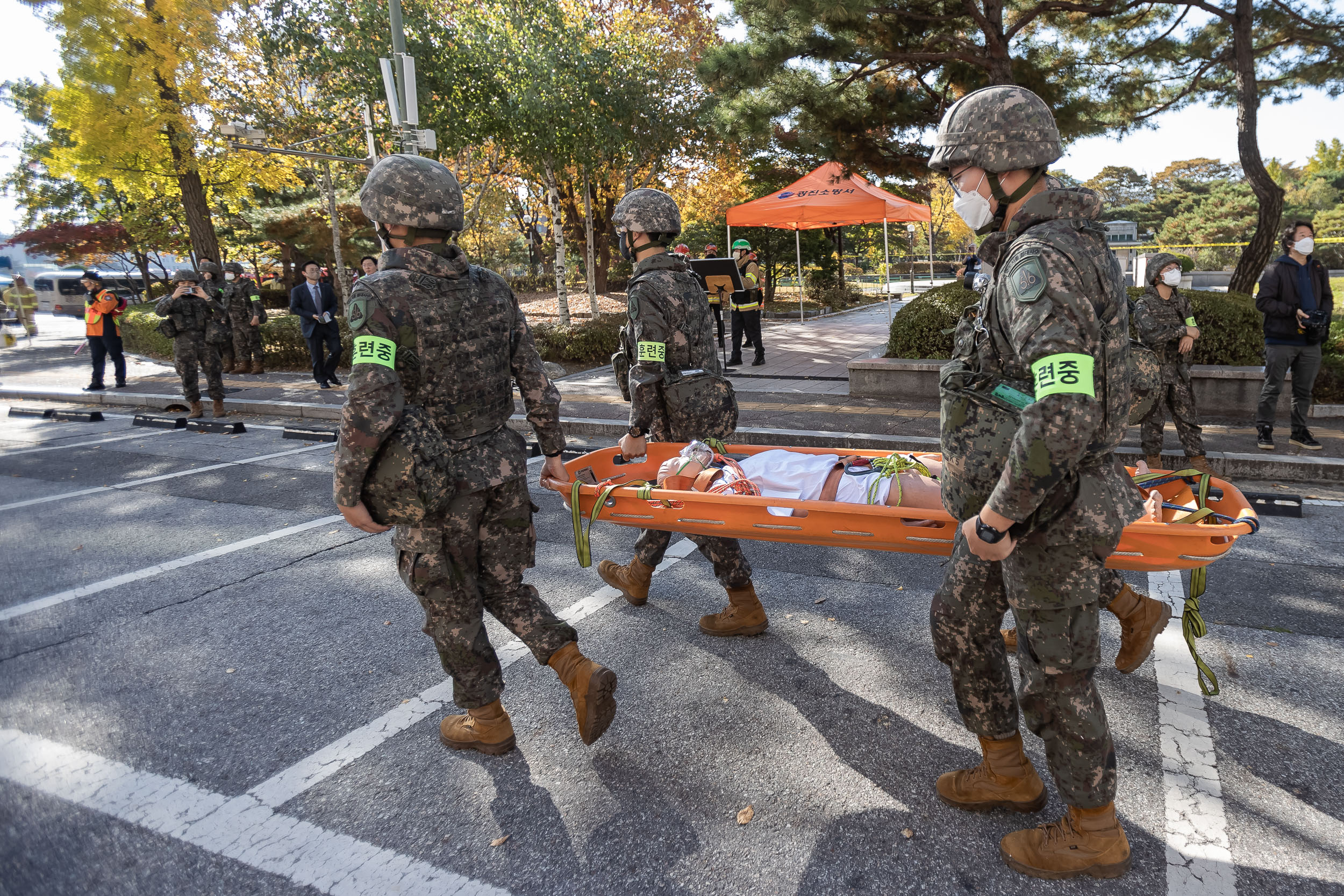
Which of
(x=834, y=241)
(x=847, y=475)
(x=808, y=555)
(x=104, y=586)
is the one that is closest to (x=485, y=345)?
(x=847, y=475)

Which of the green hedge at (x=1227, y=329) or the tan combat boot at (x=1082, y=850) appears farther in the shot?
the green hedge at (x=1227, y=329)

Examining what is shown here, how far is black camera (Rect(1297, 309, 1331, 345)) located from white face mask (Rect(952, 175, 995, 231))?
599 cm

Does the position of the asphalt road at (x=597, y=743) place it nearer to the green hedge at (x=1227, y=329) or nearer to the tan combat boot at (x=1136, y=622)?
the tan combat boot at (x=1136, y=622)

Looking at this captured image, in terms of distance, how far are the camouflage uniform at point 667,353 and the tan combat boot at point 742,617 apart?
0.18ft

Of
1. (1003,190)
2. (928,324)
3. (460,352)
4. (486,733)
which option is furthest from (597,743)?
(928,324)

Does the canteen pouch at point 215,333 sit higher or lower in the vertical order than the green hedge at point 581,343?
higher

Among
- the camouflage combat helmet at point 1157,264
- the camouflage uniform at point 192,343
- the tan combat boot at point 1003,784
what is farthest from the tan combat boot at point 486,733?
the camouflage uniform at point 192,343

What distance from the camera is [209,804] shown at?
2932 millimetres

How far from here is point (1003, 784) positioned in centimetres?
266

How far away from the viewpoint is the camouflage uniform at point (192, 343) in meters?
10.7

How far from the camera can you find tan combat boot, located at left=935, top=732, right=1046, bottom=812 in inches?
104

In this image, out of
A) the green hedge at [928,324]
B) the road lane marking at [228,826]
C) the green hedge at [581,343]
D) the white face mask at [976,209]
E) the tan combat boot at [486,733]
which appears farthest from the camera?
the green hedge at [581,343]

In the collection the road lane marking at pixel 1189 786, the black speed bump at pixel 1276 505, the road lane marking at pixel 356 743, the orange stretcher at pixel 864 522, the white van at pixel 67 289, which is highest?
the white van at pixel 67 289

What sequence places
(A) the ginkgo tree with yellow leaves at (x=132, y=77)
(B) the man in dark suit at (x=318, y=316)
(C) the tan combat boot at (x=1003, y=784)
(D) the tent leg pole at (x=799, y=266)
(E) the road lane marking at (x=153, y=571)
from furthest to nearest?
(D) the tent leg pole at (x=799, y=266) < (A) the ginkgo tree with yellow leaves at (x=132, y=77) < (B) the man in dark suit at (x=318, y=316) < (E) the road lane marking at (x=153, y=571) < (C) the tan combat boot at (x=1003, y=784)
